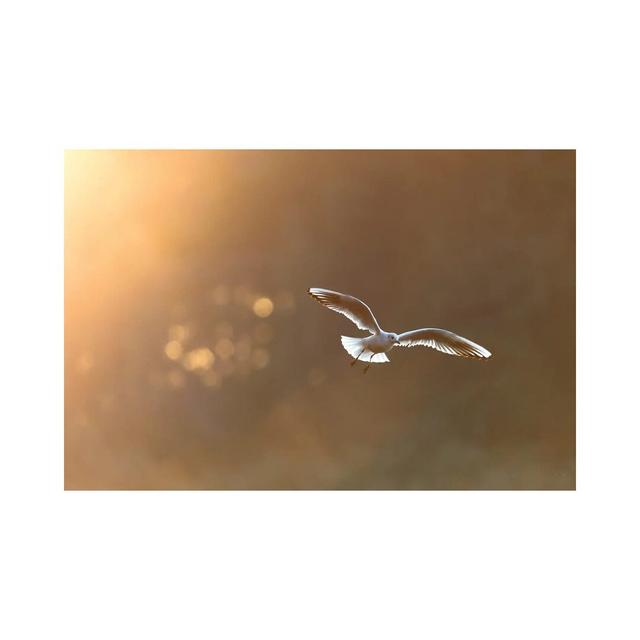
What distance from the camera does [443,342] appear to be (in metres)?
3.43

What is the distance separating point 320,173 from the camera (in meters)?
3.75

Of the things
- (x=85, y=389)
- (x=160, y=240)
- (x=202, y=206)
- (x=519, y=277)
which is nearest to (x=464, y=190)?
(x=519, y=277)

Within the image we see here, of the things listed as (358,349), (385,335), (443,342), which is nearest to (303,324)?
(358,349)

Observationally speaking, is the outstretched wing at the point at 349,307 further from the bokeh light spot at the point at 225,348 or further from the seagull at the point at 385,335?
the bokeh light spot at the point at 225,348

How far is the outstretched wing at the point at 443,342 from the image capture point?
3383 mm

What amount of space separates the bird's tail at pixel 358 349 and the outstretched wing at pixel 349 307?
0.40ft

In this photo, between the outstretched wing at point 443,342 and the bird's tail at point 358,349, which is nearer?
the outstretched wing at point 443,342

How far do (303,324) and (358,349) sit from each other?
429mm

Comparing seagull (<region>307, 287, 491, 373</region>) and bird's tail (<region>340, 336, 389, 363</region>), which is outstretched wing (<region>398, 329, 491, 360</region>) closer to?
seagull (<region>307, 287, 491, 373</region>)

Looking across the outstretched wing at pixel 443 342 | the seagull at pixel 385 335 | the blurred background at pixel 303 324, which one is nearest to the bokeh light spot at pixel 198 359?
the blurred background at pixel 303 324

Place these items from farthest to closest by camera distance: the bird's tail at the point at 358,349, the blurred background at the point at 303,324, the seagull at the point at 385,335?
the blurred background at the point at 303,324
the bird's tail at the point at 358,349
the seagull at the point at 385,335

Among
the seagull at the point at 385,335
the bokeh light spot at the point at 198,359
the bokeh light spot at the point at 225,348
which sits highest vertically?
the seagull at the point at 385,335

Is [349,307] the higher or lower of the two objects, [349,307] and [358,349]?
the higher

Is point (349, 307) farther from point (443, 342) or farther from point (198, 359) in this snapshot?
point (198, 359)
